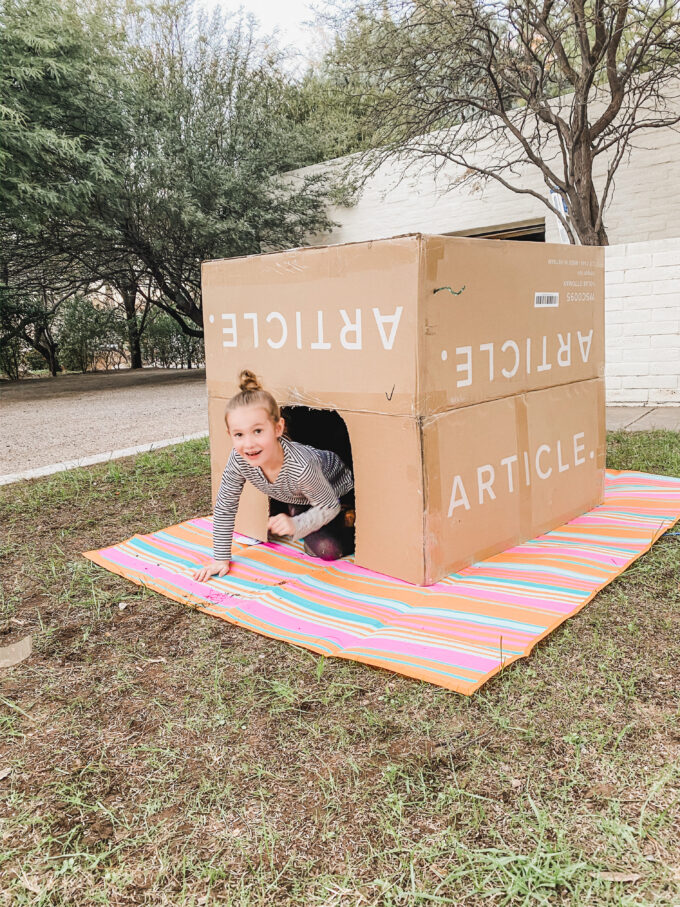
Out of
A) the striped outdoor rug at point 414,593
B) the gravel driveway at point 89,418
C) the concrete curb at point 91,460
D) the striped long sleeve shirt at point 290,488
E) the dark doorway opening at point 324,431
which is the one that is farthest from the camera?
the gravel driveway at point 89,418

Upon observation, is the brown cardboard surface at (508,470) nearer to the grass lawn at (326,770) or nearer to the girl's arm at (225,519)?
the grass lawn at (326,770)

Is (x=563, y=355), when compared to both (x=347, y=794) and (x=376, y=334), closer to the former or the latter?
(x=376, y=334)

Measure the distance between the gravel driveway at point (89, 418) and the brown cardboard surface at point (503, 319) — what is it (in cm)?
318

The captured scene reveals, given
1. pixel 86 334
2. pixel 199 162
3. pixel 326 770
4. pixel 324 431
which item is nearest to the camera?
pixel 326 770

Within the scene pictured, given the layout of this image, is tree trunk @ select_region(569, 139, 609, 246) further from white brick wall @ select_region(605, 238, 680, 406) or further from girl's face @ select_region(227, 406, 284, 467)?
girl's face @ select_region(227, 406, 284, 467)

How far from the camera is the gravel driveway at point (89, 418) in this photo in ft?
16.5

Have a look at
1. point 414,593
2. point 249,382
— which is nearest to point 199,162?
point 249,382

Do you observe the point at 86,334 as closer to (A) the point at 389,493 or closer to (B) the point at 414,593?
(A) the point at 389,493

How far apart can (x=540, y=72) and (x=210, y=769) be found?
311 inches

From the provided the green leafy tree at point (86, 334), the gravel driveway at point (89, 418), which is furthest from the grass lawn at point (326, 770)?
the green leafy tree at point (86, 334)

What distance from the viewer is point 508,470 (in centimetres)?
252

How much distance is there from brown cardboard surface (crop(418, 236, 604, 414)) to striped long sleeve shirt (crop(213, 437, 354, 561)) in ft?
1.76

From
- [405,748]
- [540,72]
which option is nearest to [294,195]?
[540,72]

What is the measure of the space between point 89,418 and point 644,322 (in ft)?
18.5
